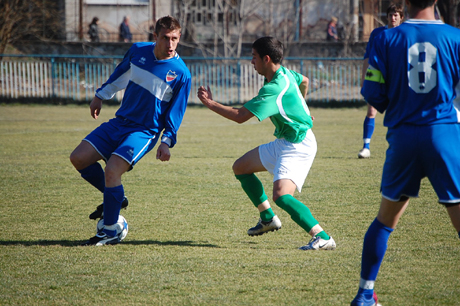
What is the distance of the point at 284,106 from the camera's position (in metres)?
4.32

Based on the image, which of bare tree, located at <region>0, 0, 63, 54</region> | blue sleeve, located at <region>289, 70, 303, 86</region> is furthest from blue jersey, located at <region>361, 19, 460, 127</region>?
bare tree, located at <region>0, 0, 63, 54</region>

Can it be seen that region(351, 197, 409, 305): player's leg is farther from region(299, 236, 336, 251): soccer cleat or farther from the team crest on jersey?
the team crest on jersey

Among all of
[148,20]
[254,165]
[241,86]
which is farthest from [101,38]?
[254,165]

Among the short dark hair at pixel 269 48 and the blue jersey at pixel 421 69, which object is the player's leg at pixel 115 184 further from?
the blue jersey at pixel 421 69

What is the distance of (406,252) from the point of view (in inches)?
165

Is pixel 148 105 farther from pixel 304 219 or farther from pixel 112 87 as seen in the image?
pixel 304 219

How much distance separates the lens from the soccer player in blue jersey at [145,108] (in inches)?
183

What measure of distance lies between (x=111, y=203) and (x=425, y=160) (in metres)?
2.66

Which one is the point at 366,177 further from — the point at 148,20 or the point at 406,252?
the point at 148,20

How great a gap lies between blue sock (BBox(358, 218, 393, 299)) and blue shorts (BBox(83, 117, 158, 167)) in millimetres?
2317

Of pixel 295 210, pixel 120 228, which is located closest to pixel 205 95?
pixel 295 210

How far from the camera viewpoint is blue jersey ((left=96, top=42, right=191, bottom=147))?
4781 mm

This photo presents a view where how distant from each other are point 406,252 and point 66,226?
3162mm

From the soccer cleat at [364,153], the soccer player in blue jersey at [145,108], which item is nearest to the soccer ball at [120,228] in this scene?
the soccer player in blue jersey at [145,108]
